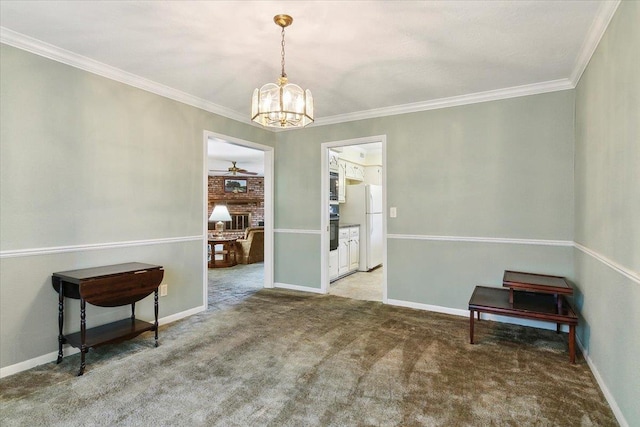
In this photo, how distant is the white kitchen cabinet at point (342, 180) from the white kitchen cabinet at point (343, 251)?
25.4 inches

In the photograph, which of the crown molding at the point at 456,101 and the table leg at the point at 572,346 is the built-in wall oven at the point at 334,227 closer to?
the crown molding at the point at 456,101

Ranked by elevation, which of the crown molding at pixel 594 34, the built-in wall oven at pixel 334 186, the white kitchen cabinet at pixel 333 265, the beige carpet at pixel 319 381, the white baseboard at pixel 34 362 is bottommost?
the beige carpet at pixel 319 381

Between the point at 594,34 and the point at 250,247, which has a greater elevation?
the point at 594,34

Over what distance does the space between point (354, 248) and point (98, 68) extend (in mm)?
4380

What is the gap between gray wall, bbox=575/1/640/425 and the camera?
1613 mm

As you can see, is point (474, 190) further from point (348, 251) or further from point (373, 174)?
point (373, 174)

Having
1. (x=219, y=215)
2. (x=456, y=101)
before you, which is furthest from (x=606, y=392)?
(x=219, y=215)

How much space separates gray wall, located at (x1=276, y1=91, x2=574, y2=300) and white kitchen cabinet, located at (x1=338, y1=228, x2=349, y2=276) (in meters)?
1.52

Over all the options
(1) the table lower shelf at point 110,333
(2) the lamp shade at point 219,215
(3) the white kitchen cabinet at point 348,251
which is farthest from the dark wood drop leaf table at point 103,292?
(2) the lamp shade at point 219,215

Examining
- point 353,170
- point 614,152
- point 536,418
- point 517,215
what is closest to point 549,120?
point 517,215

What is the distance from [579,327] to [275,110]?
297cm

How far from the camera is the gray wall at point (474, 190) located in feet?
10.5

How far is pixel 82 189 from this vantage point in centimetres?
272

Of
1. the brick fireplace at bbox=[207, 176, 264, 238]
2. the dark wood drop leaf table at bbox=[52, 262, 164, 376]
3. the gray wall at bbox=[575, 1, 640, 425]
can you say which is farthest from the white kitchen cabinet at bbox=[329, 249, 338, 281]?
the brick fireplace at bbox=[207, 176, 264, 238]
